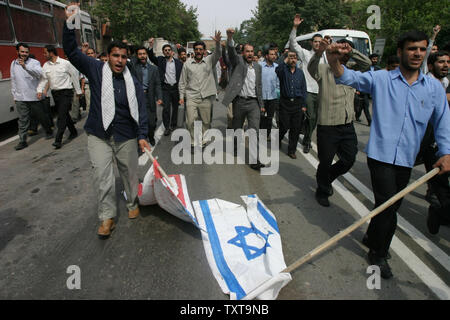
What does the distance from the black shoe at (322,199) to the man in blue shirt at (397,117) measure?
1.27 m

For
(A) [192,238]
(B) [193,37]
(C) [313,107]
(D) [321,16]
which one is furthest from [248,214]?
(B) [193,37]

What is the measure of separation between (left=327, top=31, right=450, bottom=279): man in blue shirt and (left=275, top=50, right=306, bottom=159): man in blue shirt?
3.17 m

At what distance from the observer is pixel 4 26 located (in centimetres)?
770

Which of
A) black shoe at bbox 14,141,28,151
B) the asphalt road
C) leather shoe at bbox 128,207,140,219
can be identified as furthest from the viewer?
black shoe at bbox 14,141,28,151

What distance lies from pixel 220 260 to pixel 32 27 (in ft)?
31.1

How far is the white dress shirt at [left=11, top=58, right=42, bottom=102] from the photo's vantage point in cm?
676

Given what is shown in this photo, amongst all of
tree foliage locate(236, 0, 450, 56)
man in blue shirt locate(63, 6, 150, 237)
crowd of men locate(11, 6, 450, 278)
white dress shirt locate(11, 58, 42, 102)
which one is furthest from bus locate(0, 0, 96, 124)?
A: tree foliage locate(236, 0, 450, 56)

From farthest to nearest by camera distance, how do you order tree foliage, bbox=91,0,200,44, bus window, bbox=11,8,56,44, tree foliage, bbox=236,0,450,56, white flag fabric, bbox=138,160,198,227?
tree foliage, bbox=91,0,200,44, tree foliage, bbox=236,0,450,56, bus window, bbox=11,8,56,44, white flag fabric, bbox=138,160,198,227

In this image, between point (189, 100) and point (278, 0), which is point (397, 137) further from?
point (278, 0)

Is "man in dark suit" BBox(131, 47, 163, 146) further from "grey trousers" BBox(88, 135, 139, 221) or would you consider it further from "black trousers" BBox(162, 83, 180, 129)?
"grey trousers" BBox(88, 135, 139, 221)

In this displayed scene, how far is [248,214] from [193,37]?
5817 centimetres

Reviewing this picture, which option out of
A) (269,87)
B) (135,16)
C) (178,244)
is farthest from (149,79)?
(135,16)

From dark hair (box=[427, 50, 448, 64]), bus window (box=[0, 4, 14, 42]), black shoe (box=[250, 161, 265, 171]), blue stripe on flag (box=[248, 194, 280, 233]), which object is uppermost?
bus window (box=[0, 4, 14, 42])

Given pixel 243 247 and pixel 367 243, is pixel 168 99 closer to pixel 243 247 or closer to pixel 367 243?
pixel 243 247
